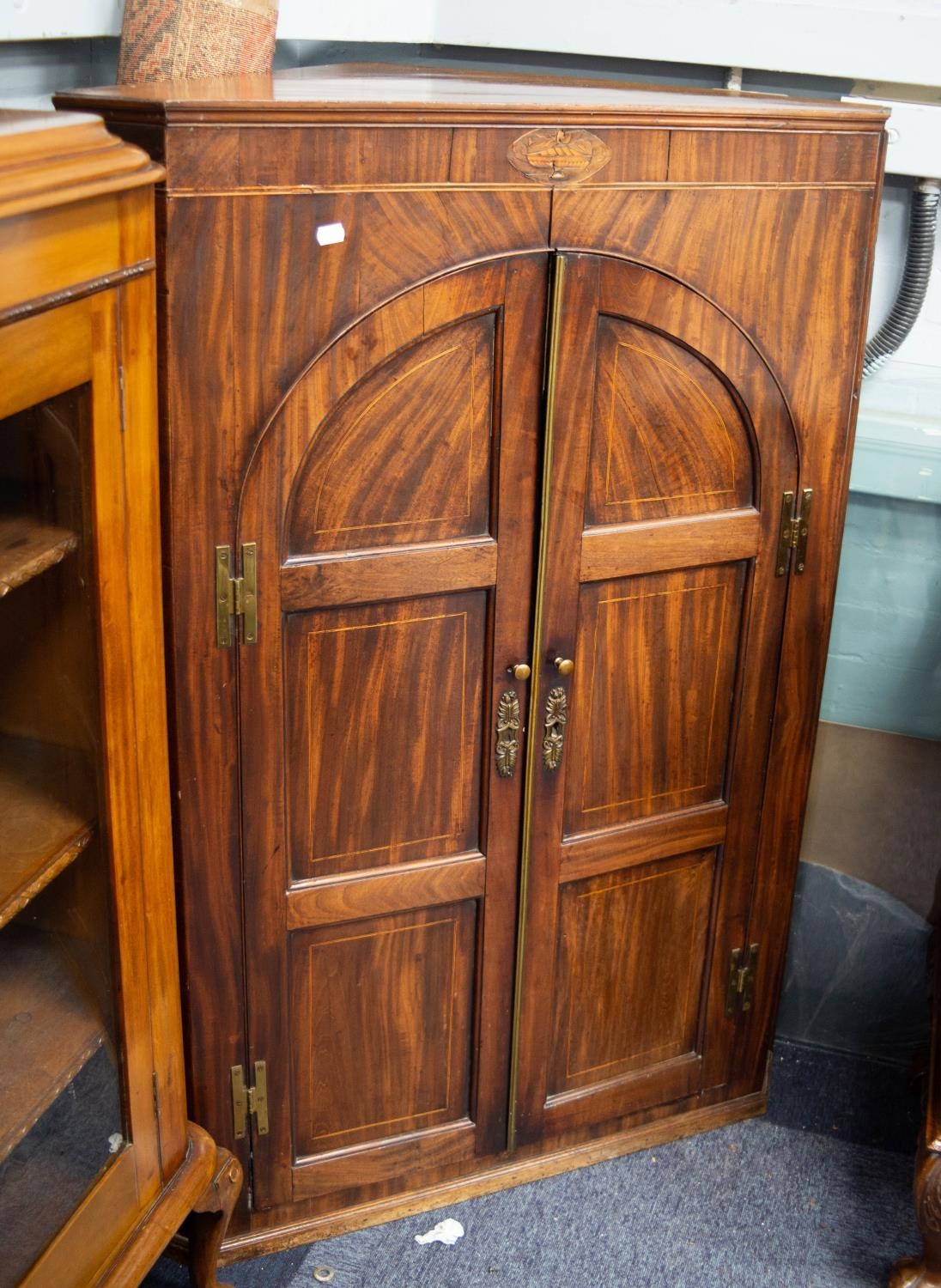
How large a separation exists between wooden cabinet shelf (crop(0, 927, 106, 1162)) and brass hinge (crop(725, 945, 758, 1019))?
3.72 ft

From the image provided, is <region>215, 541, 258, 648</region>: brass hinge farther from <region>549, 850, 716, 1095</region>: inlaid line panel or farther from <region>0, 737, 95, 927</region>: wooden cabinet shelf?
<region>549, 850, 716, 1095</region>: inlaid line panel

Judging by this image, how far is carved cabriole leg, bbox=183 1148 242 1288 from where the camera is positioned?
195cm

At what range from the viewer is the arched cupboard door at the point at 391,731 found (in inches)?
69.7

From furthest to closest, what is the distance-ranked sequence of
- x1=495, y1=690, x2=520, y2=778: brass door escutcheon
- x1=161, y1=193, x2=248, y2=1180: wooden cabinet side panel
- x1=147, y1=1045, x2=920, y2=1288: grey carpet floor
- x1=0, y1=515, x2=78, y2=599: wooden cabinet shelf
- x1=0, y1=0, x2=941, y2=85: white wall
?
x1=0, y1=0, x2=941, y2=85: white wall
x1=147, y1=1045, x2=920, y2=1288: grey carpet floor
x1=495, y1=690, x2=520, y2=778: brass door escutcheon
x1=161, y1=193, x2=248, y2=1180: wooden cabinet side panel
x1=0, y1=515, x2=78, y2=599: wooden cabinet shelf

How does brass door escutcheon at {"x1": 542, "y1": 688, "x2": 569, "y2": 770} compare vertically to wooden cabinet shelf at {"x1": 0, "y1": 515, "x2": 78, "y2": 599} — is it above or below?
below

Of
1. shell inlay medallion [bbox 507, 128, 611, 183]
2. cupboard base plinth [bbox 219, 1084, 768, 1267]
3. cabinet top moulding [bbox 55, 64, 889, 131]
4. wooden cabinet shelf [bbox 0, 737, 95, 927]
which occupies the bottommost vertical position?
cupboard base plinth [bbox 219, 1084, 768, 1267]

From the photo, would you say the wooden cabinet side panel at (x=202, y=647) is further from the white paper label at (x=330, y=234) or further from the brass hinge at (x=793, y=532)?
the brass hinge at (x=793, y=532)

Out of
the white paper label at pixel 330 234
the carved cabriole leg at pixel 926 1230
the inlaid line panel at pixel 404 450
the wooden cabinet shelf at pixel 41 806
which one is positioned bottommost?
the carved cabriole leg at pixel 926 1230

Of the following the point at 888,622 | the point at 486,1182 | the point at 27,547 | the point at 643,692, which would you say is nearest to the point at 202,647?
the point at 27,547

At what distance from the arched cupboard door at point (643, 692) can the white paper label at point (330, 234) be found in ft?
0.97

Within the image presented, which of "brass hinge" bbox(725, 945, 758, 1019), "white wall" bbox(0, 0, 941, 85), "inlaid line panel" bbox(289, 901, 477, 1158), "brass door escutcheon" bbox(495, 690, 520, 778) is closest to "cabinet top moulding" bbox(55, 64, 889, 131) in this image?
"white wall" bbox(0, 0, 941, 85)

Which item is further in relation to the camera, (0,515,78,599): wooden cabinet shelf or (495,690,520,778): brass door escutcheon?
(495,690,520,778): brass door escutcheon

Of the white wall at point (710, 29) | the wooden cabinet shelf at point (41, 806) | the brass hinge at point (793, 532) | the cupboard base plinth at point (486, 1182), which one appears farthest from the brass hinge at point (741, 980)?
the white wall at point (710, 29)

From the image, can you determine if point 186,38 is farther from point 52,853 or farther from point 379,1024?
point 379,1024
